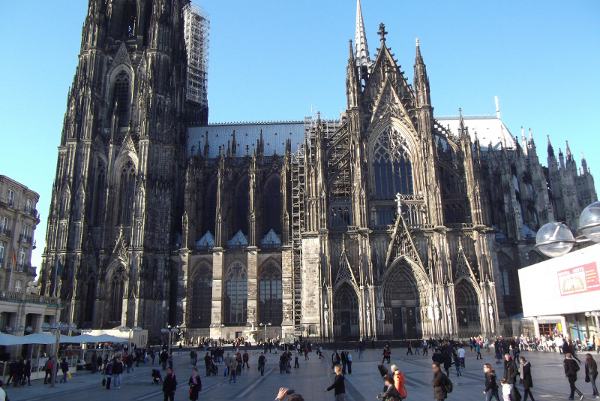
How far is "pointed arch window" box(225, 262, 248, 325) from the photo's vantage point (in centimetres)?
5522

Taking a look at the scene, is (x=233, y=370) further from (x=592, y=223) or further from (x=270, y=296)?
(x=270, y=296)

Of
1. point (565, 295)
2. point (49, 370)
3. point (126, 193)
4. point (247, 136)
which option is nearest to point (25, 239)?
point (126, 193)

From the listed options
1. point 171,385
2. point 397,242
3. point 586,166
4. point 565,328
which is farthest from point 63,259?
point 586,166

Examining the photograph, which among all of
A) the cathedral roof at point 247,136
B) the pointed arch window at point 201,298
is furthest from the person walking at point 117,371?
the cathedral roof at point 247,136

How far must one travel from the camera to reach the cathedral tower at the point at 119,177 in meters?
52.0

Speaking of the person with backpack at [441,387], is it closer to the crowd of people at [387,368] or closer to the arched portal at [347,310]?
the crowd of people at [387,368]

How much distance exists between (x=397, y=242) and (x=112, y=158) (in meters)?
32.7

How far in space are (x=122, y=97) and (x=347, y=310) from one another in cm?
3716

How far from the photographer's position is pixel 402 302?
151 ft

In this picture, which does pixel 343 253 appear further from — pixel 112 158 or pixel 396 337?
pixel 112 158

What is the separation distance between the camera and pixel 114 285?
5334 cm

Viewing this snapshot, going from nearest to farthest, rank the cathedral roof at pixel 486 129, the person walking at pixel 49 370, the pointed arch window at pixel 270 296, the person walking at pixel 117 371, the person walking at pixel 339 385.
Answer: the person walking at pixel 339 385 → the person walking at pixel 117 371 → the person walking at pixel 49 370 → the pointed arch window at pixel 270 296 → the cathedral roof at pixel 486 129

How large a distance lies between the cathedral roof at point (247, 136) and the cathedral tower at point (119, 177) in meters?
4.42

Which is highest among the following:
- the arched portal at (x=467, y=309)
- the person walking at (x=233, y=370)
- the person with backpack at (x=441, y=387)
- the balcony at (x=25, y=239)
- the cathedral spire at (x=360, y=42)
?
the cathedral spire at (x=360, y=42)
